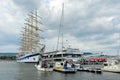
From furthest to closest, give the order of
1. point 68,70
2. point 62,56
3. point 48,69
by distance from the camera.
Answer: point 62,56 < point 48,69 < point 68,70

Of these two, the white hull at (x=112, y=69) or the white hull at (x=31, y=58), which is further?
the white hull at (x=31, y=58)

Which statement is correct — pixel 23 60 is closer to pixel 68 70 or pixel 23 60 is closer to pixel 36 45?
pixel 36 45

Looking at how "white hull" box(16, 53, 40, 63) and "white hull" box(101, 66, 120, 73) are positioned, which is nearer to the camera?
"white hull" box(101, 66, 120, 73)

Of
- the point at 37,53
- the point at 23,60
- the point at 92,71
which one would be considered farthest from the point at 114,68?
the point at 23,60

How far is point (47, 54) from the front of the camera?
169 m

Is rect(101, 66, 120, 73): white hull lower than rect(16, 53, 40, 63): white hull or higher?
lower

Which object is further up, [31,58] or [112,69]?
[31,58]

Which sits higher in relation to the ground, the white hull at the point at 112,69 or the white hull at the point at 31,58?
the white hull at the point at 31,58

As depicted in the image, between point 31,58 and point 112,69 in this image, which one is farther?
point 31,58

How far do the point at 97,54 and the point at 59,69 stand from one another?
88.8 m

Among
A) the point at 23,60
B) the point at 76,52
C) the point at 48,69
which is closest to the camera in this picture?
the point at 48,69

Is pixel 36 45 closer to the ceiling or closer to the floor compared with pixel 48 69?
closer to the ceiling

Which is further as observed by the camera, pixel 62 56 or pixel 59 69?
pixel 62 56

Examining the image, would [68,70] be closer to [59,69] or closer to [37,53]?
[59,69]
